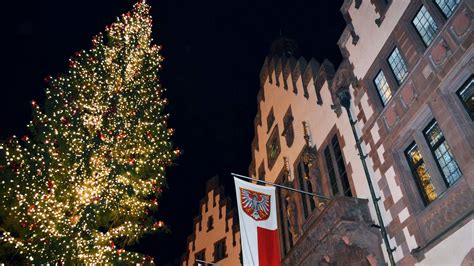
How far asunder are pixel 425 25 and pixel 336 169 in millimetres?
6726

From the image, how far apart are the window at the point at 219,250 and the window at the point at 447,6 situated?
2303 centimetres

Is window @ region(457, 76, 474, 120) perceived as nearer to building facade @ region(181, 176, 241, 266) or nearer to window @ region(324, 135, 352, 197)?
window @ region(324, 135, 352, 197)

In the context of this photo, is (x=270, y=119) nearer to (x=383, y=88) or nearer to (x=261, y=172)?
(x=261, y=172)

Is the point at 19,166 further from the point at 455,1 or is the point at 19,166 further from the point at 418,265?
the point at 455,1

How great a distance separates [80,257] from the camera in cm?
1272

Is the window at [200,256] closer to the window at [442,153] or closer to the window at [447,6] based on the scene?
the window at [442,153]

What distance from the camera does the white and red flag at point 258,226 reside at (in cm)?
1097

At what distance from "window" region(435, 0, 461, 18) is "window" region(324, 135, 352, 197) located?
6822mm

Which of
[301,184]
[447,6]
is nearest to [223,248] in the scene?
[301,184]

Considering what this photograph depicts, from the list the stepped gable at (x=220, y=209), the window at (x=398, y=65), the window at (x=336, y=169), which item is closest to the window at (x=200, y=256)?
the stepped gable at (x=220, y=209)

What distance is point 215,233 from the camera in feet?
101

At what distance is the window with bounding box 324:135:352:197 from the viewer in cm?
1495

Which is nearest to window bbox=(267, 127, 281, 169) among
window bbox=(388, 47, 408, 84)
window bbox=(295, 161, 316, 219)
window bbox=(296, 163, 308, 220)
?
window bbox=(296, 163, 308, 220)

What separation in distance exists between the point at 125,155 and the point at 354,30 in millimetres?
11302
